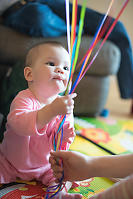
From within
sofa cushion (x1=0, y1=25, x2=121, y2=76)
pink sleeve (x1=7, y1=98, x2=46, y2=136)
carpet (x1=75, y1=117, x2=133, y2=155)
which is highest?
sofa cushion (x1=0, y1=25, x2=121, y2=76)

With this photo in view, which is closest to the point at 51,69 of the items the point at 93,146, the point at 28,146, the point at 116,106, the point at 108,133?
the point at 28,146

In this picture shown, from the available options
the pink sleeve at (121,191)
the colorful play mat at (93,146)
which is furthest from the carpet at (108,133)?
the pink sleeve at (121,191)

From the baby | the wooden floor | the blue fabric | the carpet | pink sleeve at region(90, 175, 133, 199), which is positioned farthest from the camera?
the wooden floor

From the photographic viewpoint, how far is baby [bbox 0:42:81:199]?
1.63 feet

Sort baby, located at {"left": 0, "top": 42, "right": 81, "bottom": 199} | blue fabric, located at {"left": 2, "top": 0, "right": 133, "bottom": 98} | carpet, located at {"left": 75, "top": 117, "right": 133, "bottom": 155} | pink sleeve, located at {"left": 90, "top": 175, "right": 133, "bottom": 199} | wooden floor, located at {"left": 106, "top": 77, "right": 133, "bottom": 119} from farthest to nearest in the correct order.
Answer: wooden floor, located at {"left": 106, "top": 77, "right": 133, "bottom": 119}, blue fabric, located at {"left": 2, "top": 0, "right": 133, "bottom": 98}, carpet, located at {"left": 75, "top": 117, "right": 133, "bottom": 155}, baby, located at {"left": 0, "top": 42, "right": 81, "bottom": 199}, pink sleeve, located at {"left": 90, "top": 175, "right": 133, "bottom": 199}

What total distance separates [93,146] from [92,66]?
0.47 metres

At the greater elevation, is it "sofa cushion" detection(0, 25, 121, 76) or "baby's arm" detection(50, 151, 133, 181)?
"sofa cushion" detection(0, 25, 121, 76)

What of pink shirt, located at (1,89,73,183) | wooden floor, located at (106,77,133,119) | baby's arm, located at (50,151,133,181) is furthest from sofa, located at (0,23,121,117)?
baby's arm, located at (50,151,133,181)

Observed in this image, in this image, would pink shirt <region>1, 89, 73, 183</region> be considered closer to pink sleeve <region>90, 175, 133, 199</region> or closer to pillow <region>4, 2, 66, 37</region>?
pink sleeve <region>90, 175, 133, 199</region>

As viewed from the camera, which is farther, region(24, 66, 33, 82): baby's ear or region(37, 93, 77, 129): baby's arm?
region(24, 66, 33, 82): baby's ear

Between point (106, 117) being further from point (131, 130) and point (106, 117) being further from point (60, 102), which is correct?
point (60, 102)

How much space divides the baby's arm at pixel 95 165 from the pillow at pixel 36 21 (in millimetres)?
821

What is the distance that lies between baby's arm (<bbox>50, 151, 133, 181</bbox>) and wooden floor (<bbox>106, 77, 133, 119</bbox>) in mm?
1077

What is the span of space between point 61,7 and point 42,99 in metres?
0.79
